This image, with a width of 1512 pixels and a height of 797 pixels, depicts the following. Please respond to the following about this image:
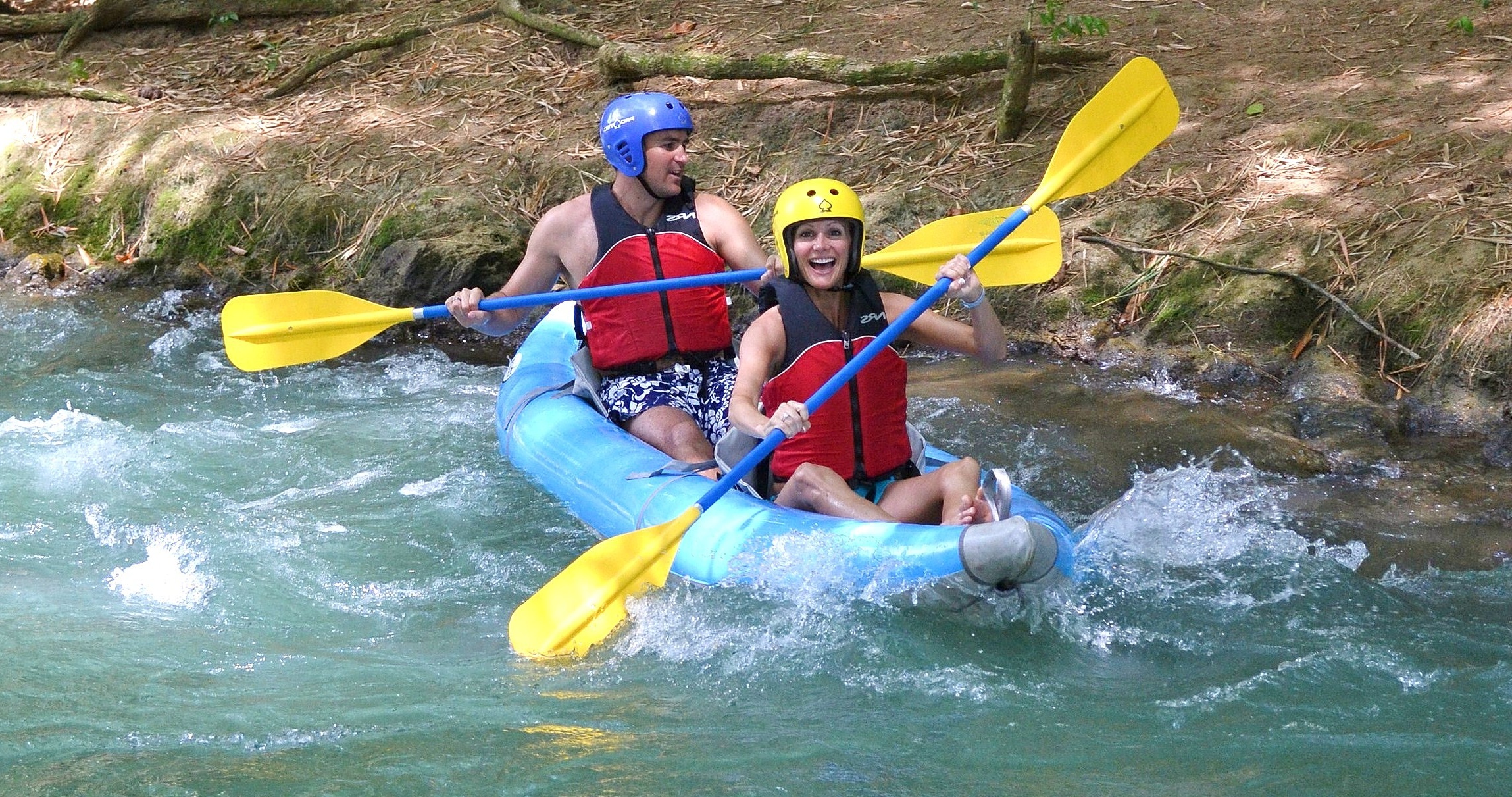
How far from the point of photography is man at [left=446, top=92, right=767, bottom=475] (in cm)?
443

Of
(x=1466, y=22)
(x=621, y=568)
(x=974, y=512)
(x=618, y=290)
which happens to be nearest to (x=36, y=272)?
(x=618, y=290)

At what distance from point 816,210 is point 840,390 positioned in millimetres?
485

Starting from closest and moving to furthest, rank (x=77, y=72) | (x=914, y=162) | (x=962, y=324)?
1. (x=962, y=324)
2. (x=914, y=162)
3. (x=77, y=72)

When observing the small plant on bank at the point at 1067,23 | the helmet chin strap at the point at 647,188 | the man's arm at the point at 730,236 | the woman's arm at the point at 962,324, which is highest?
the small plant on bank at the point at 1067,23

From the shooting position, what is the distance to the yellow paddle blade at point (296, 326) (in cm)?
471

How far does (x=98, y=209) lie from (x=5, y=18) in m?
2.55

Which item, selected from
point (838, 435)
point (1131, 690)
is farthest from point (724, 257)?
point (1131, 690)

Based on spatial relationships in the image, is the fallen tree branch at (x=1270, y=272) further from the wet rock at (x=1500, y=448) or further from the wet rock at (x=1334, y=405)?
the wet rock at (x=1500, y=448)

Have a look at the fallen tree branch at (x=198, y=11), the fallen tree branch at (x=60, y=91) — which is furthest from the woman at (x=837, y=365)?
the fallen tree branch at (x=198, y=11)

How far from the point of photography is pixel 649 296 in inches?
177

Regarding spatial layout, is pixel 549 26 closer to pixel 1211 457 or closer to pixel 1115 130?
pixel 1115 130

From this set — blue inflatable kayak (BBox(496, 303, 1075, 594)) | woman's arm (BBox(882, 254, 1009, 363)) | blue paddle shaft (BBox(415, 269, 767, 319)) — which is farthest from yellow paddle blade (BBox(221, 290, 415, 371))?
woman's arm (BBox(882, 254, 1009, 363))

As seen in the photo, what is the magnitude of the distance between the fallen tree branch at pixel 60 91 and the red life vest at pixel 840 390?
589cm

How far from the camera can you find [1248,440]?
15.4 ft
